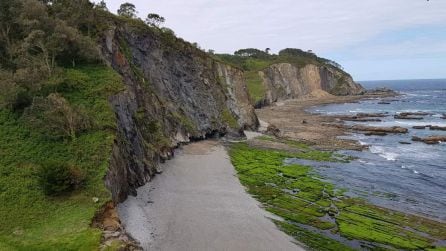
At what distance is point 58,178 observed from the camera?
29844 mm

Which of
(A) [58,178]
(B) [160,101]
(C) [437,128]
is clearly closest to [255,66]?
(C) [437,128]

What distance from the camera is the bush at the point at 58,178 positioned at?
29922 millimetres

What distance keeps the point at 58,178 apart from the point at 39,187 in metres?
2.34

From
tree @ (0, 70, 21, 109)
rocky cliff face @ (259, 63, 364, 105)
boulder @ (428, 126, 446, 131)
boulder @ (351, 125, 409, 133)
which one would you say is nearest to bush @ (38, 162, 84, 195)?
tree @ (0, 70, 21, 109)

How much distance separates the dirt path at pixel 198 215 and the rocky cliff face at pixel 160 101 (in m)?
2.08

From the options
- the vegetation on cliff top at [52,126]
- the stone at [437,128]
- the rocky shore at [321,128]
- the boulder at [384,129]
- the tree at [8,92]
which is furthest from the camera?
the stone at [437,128]

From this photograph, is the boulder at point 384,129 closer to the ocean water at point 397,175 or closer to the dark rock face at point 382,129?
the dark rock face at point 382,129

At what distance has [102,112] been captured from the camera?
3897 cm

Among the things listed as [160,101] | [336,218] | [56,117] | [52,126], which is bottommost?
[336,218]

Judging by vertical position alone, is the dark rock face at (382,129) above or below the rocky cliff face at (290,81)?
below

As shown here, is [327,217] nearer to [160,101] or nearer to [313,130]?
[160,101]

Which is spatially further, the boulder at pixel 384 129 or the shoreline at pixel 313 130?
the boulder at pixel 384 129

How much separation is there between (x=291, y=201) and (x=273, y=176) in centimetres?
935

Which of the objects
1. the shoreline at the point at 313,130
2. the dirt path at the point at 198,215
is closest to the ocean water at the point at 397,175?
the shoreline at the point at 313,130
